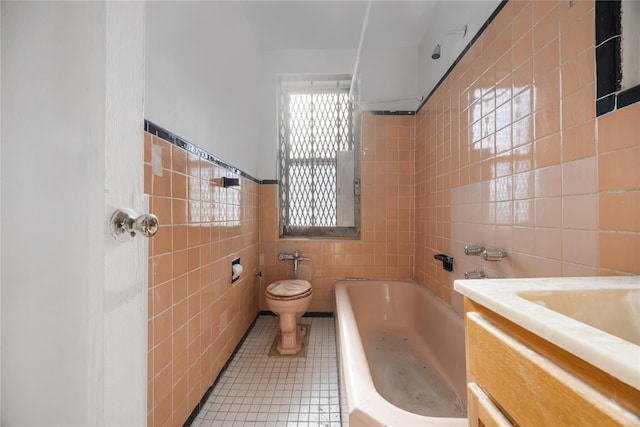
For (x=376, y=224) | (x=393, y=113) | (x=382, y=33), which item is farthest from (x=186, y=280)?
(x=382, y=33)

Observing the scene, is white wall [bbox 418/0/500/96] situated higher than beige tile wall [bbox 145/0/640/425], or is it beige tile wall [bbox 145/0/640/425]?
white wall [bbox 418/0/500/96]

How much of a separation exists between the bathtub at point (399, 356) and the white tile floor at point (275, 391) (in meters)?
0.18

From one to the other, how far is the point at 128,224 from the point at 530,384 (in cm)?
73

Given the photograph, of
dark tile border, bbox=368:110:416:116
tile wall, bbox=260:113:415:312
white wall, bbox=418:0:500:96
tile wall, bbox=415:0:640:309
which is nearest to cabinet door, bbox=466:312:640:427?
tile wall, bbox=415:0:640:309

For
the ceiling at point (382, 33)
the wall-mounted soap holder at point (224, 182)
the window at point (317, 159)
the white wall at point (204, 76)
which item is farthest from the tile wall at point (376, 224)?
the white wall at point (204, 76)

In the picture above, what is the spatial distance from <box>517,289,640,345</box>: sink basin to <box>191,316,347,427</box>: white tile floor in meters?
1.07

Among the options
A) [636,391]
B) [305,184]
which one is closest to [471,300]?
[636,391]

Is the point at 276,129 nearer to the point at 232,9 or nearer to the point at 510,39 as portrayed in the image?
the point at 232,9

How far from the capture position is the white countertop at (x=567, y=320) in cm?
27

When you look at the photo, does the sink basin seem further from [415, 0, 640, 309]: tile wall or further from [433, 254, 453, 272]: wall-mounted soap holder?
[433, 254, 453, 272]: wall-mounted soap holder

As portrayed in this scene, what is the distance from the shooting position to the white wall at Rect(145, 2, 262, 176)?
2.92 feet

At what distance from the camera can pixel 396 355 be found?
4.99 feet

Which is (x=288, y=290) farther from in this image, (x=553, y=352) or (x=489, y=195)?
(x=553, y=352)

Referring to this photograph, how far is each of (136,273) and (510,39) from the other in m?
1.59
